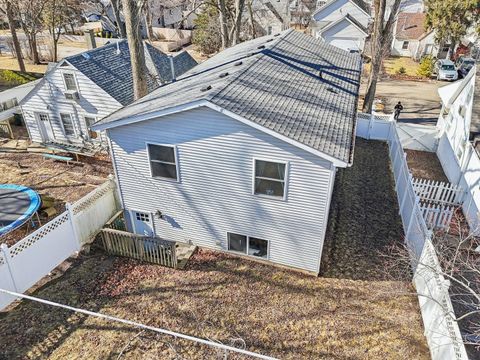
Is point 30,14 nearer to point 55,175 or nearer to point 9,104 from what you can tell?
point 9,104

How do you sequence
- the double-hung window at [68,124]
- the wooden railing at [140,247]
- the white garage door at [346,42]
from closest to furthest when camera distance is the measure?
the wooden railing at [140,247], the double-hung window at [68,124], the white garage door at [346,42]

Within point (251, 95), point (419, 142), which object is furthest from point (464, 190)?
point (251, 95)

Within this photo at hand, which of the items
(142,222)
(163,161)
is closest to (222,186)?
(163,161)

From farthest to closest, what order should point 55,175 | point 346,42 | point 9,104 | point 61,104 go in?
point 346,42 → point 9,104 → point 61,104 → point 55,175

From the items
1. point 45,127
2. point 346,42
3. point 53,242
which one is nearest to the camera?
point 53,242

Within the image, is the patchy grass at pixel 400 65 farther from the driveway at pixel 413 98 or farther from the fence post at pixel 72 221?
the fence post at pixel 72 221

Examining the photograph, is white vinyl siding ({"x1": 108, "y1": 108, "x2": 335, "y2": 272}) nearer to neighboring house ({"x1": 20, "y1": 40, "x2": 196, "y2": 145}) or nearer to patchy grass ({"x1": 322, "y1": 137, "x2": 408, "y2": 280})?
patchy grass ({"x1": 322, "y1": 137, "x2": 408, "y2": 280})

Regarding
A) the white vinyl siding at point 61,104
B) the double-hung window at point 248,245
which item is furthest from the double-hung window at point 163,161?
the white vinyl siding at point 61,104
